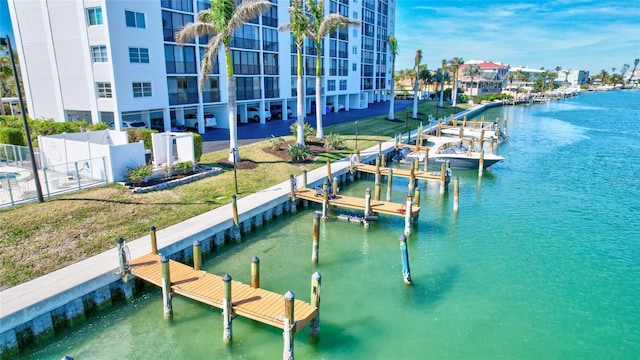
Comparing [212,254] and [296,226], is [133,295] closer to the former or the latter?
[212,254]

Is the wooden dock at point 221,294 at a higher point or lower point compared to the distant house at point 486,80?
lower

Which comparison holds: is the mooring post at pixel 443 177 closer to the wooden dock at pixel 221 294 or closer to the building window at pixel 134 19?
the wooden dock at pixel 221 294

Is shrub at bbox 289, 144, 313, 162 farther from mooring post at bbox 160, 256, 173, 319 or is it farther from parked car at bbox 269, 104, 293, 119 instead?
parked car at bbox 269, 104, 293, 119

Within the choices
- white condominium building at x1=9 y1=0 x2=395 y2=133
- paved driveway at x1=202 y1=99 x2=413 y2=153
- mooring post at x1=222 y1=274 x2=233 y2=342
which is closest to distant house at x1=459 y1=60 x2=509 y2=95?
paved driveway at x1=202 y1=99 x2=413 y2=153

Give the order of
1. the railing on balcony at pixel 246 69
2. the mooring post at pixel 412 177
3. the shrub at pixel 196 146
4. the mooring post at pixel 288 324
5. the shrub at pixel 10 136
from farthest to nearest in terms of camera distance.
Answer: the railing on balcony at pixel 246 69
the mooring post at pixel 412 177
the shrub at pixel 10 136
the shrub at pixel 196 146
the mooring post at pixel 288 324

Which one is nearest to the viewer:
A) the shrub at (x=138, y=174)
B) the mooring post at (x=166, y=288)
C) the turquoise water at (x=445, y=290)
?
the turquoise water at (x=445, y=290)

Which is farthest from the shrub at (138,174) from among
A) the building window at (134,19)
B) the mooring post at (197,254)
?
the building window at (134,19)

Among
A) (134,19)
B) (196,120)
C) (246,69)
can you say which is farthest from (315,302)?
(246,69)
